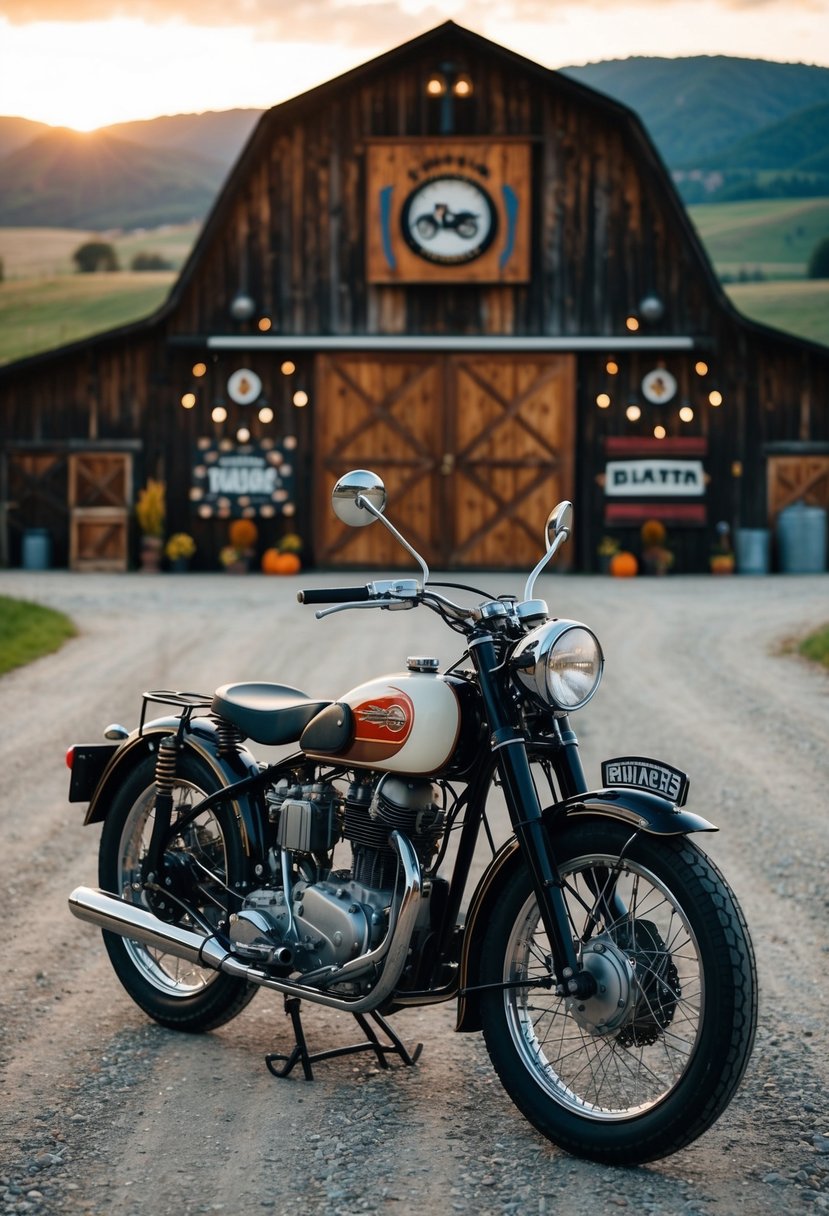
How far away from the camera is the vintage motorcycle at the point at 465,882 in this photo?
361cm

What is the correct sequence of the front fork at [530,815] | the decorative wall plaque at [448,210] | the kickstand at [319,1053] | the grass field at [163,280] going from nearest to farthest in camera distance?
1. the front fork at [530,815]
2. the kickstand at [319,1053]
3. the decorative wall plaque at [448,210]
4. the grass field at [163,280]

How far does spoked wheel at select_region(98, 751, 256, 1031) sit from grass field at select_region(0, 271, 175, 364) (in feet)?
184

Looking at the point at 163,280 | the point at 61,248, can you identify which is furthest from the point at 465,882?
the point at 61,248

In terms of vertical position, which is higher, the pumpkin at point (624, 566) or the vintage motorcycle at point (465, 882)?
the vintage motorcycle at point (465, 882)

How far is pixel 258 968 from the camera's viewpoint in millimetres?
4258

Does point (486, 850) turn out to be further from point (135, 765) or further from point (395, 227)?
point (395, 227)

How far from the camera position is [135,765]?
4.84m

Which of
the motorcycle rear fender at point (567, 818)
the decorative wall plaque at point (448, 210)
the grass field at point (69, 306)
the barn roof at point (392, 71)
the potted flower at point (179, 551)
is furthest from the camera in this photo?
the grass field at point (69, 306)

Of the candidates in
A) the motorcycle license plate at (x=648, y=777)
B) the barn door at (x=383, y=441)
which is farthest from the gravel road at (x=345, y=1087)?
the barn door at (x=383, y=441)

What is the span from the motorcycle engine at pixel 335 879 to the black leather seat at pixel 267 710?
153 millimetres

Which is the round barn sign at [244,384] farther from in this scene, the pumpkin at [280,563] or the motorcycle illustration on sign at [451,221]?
the motorcycle illustration on sign at [451,221]

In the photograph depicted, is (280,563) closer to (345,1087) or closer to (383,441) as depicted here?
(383,441)

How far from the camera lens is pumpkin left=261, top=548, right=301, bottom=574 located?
20.8 metres

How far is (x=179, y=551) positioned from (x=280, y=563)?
4.75 feet
